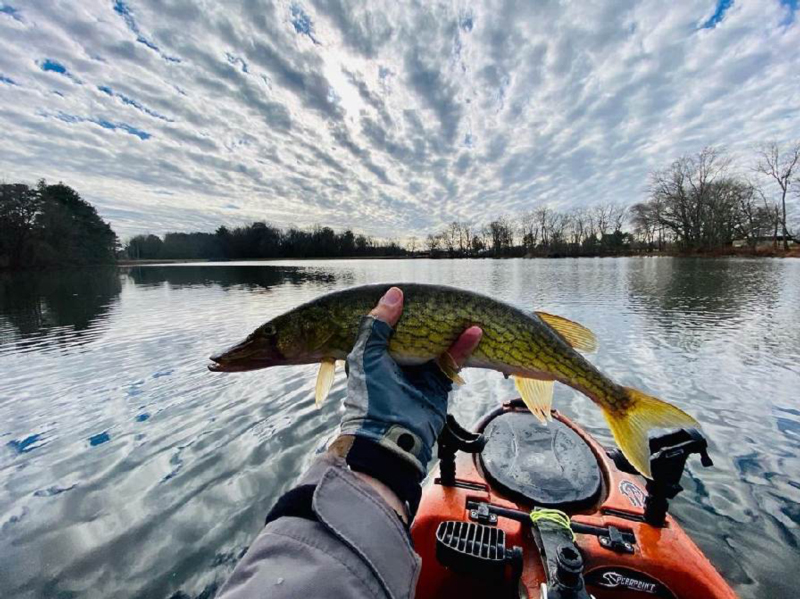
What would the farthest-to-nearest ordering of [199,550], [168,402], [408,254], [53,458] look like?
[408,254]
[168,402]
[53,458]
[199,550]

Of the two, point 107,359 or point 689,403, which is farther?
point 107,359

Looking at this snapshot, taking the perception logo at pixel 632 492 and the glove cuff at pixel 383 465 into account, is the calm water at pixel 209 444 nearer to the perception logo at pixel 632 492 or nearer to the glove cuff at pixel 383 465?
the perception logo at pixel 632 492

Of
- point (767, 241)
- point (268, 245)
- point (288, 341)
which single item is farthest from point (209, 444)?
point (268, 245)

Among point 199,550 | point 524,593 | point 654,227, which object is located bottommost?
point 199,550

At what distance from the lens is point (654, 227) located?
58.8 meters

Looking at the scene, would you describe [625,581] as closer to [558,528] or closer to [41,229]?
[558,528]

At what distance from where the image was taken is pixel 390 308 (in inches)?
89.7

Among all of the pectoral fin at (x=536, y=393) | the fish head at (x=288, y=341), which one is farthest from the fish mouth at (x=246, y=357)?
the pectoral fin at (x=536, y=393)

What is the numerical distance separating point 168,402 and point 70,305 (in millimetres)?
17629

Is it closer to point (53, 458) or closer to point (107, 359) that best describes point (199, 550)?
point (53, 458)

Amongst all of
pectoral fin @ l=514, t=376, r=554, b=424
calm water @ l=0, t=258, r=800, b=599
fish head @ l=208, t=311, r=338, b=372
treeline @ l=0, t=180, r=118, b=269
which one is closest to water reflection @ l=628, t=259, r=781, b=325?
calm water @ l=0, t=258, r=800, b=599

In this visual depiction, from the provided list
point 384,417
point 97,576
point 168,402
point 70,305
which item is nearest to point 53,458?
point 168,402

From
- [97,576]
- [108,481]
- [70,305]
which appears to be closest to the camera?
[97,576]

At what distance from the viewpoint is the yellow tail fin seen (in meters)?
2.21
